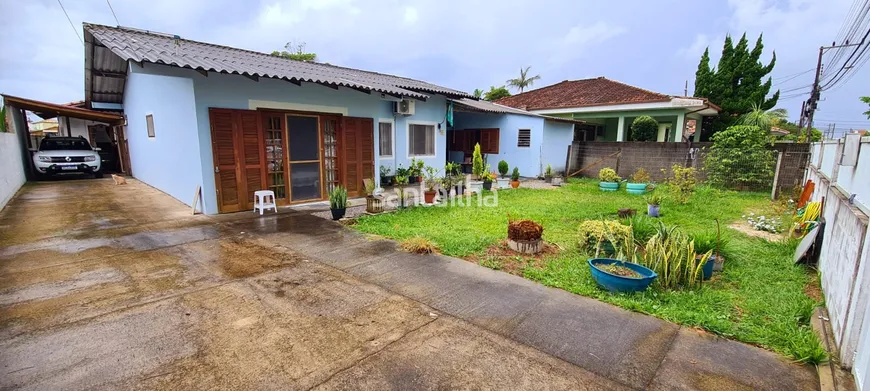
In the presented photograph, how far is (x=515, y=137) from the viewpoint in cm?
1391

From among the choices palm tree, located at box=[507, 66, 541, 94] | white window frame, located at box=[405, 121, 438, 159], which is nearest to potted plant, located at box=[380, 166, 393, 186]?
white window frame, located at box=[405, 121, 438, 159]

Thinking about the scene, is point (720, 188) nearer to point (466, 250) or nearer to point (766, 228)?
point (766, 228)

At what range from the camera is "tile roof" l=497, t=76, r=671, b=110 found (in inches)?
644

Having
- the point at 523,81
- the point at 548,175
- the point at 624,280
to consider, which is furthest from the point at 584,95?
the point at 624,280

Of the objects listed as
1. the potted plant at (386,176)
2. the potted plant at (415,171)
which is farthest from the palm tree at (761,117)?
the potted plant at (386,176)

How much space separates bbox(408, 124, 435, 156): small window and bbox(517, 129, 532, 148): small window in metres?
4.06

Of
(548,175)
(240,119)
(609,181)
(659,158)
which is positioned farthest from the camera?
(548,175)

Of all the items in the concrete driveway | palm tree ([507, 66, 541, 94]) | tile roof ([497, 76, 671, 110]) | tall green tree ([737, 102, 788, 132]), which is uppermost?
palm tree ([507, 66, 541, 94])

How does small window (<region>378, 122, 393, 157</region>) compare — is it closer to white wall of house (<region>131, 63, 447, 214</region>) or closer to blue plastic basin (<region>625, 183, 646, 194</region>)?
white wall of house (<region>131, 63, 447, 214</region>)

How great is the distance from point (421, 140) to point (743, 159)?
9.47m

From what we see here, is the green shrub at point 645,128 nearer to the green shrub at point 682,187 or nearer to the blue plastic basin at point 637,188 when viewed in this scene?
the blue plastic basin at point 637,188

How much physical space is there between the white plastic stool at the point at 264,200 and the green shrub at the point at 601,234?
5.60 m

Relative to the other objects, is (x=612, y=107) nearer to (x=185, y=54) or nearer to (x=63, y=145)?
(x=185, y=54)

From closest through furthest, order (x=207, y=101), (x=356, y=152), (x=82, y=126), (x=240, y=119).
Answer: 1. (x=207, y=101)
2. (x=240, y=119)
3. (x=356, y=152)
4. (x=82, y=126)
